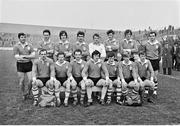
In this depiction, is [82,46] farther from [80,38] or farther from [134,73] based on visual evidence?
[134,73]

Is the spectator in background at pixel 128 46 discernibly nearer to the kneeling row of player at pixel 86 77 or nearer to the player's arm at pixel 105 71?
the kneeling row of player at pixel 86 77

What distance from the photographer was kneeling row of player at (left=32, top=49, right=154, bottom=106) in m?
5.41

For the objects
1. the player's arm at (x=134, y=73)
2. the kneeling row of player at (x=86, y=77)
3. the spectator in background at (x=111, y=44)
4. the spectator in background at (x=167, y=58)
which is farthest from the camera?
the spectator in background at (x=167, y=58)

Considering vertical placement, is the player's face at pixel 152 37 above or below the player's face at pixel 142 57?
above

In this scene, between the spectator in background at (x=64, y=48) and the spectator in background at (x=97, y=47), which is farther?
the spectator in background at (x=64, y=48)

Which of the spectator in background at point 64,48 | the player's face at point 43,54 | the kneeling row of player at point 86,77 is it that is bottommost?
the kneeling row of player at point 86,77

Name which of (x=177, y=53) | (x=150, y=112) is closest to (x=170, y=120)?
(x=150, y=112)

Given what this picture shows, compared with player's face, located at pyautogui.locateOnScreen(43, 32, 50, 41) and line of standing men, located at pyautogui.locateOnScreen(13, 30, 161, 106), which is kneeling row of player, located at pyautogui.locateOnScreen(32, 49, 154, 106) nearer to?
line of standing men, located at pyautogui.locateOnScreen(13, 30, 161, 106)

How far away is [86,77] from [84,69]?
20 cm

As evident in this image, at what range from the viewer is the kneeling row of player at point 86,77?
5414 millimetres

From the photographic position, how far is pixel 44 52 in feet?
17.9

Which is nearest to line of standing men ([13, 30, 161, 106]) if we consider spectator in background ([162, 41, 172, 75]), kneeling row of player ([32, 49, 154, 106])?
kneeling row of player ([32, 49, 154, 106])

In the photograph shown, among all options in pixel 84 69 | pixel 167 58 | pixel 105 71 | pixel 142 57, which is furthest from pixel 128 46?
pixel 167 58

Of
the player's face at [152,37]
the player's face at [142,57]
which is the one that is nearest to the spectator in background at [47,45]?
the player's face at [142,57]
